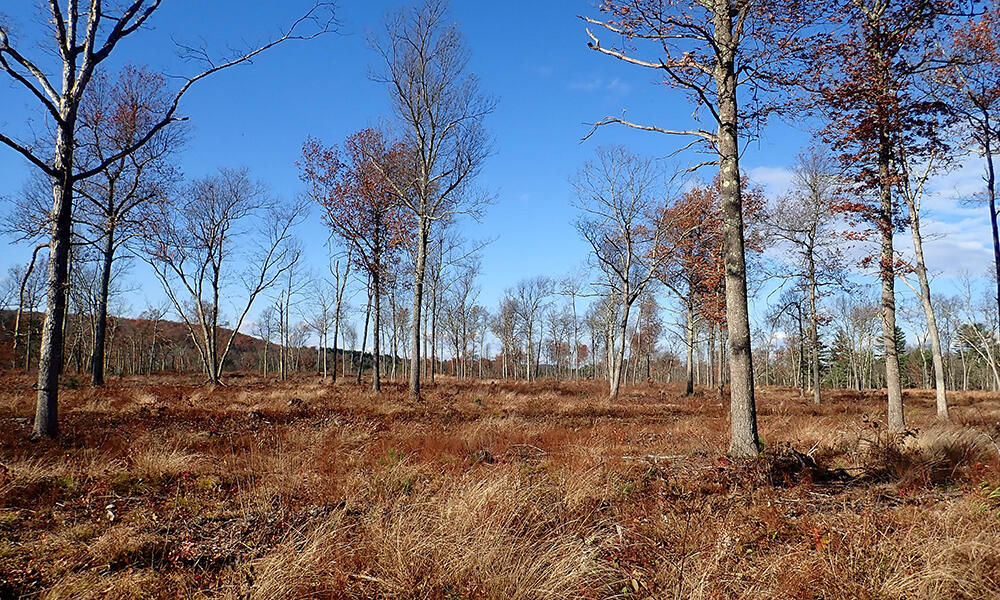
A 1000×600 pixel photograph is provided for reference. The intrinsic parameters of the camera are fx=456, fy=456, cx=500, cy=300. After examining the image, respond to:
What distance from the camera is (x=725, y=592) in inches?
116

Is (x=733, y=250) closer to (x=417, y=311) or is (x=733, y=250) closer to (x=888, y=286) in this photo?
(x=888, y=286)

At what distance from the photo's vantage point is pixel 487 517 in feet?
12.8

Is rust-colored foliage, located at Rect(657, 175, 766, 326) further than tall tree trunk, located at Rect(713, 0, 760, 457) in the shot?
Yes

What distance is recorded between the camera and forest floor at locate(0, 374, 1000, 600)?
2.93 metres

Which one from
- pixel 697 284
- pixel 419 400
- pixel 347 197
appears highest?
pixel 347 197

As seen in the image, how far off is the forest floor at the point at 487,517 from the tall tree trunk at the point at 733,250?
0.46 m

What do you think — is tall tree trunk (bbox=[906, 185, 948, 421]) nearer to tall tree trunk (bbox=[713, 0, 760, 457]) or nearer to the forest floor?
the forest floor

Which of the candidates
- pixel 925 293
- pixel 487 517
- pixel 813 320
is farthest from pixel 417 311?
pixel 813 320

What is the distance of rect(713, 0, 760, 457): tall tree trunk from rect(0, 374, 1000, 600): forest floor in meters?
0.46

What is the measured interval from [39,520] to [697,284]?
2350cm

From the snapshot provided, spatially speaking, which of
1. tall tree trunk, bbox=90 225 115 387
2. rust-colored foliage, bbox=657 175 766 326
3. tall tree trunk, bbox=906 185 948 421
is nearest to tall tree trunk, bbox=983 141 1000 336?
tall tree trunk, bbox=906 185 948 421

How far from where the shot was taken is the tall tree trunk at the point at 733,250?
20.9 feet

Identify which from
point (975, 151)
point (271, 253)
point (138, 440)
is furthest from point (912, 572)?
point (271, 253)

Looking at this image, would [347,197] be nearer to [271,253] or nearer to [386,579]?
[271,253]
